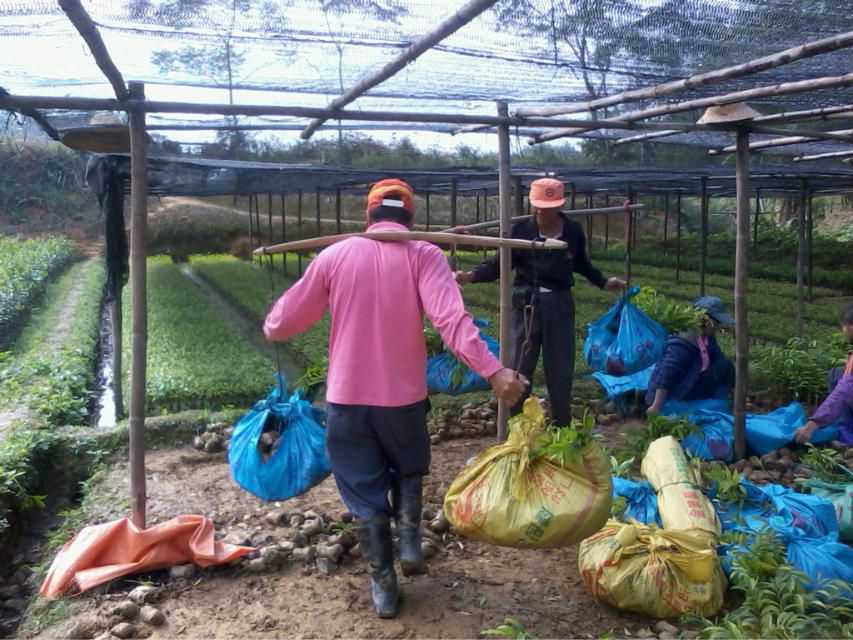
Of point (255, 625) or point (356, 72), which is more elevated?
point (356, 72)

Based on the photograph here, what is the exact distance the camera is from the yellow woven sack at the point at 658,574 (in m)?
3.06

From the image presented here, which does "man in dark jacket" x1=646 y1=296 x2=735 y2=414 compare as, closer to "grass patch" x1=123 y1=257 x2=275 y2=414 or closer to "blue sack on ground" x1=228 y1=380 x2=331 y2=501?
"blue sack on ground" x1=228 y1=380 x2=331 y2=501

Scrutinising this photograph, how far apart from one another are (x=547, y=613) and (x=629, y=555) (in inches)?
16.5

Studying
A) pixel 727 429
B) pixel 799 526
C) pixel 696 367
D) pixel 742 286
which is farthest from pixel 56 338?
pixel 799 526

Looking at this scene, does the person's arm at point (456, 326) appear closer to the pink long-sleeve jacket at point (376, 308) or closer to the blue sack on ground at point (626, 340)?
the pink long-sleeve jacket at point (376, 308)

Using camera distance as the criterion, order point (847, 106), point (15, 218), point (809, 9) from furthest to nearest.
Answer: point (15, 218)
point (847, 106)
point (809, 9)

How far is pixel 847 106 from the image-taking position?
4.95 m

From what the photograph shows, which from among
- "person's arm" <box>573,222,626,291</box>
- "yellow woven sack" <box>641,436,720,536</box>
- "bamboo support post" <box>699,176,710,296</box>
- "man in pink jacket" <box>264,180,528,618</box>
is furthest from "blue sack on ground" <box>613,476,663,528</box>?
"bamboo support post" <box>699,176,710,296</box>

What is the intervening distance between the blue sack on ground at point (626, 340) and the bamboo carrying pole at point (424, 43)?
8.59 feet

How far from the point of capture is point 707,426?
16.7 feet

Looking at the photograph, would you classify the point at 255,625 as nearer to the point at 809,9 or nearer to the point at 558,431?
the point at 558,431

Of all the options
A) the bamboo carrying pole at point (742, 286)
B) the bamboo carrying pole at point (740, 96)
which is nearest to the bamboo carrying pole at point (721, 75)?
the bamboo carrying pole at point (740, 96)

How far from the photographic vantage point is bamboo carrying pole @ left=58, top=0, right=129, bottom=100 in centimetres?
293

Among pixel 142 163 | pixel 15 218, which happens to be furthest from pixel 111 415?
pixel 15 218
